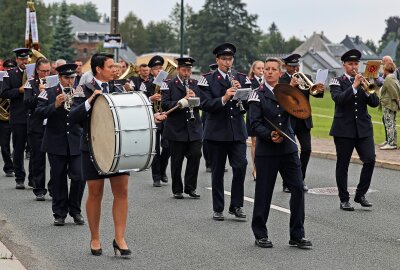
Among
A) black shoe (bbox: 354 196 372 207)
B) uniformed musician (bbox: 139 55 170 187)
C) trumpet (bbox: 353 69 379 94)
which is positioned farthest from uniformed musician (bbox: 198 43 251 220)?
uniformed musician (bbox: 139 55 170 187)

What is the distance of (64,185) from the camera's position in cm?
1202

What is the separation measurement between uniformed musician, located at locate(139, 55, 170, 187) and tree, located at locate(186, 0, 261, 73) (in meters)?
102

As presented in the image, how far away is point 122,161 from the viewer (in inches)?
360

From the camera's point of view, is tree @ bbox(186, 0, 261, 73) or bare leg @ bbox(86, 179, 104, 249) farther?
tree @ bbox(186, 0, 261, 73)

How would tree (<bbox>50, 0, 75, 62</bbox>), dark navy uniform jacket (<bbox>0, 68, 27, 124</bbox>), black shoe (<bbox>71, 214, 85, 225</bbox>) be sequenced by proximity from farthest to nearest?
tree (<bbox>50, 0, 75, 62</bbox>) → dark navy uniform jacket (<bbox>0, 68, 27, 124</bbox>) → black shoe (<bbox>71, 214, 85, 225</bbox>)

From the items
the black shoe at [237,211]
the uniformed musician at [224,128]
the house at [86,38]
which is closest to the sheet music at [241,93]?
the uniformed musician at [224,128]

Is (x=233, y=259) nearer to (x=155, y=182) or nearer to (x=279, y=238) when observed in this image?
(x=279, y=238)

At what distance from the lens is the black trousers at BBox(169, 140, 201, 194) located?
14.4 meters

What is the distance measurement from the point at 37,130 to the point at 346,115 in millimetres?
4560

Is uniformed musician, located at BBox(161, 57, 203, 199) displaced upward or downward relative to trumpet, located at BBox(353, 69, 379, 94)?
downward

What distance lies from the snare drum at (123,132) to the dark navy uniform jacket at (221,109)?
2995mm

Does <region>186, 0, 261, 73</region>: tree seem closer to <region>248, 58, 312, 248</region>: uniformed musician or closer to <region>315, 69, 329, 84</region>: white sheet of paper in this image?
<region>315, 69, 329, 84</region>: white sheet of paper

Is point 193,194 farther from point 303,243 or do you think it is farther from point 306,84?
point 303,243

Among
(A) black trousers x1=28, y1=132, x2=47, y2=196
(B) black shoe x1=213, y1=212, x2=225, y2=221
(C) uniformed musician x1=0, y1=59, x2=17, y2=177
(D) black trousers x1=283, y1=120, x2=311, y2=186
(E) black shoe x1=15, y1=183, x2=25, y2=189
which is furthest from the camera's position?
(C) uniformed musician x1=0, y1=59, x2=17, y2=177
